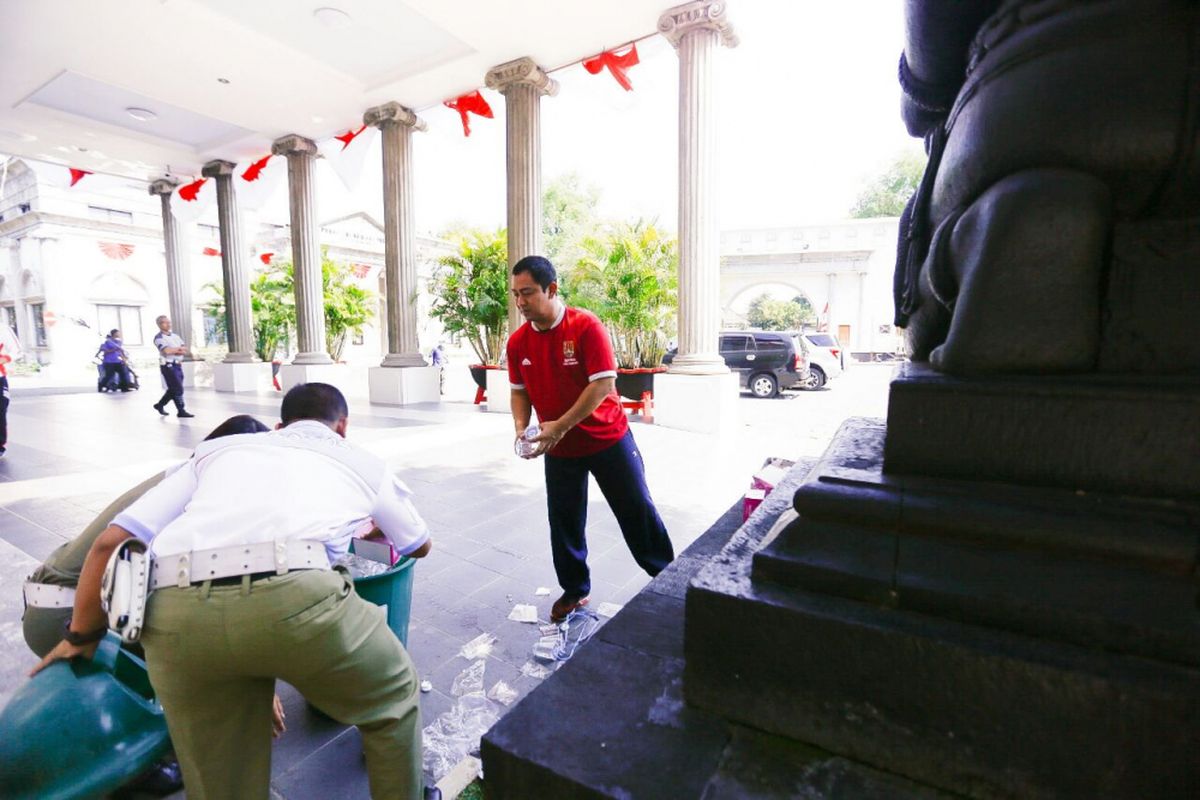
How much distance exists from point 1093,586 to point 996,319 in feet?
1.77

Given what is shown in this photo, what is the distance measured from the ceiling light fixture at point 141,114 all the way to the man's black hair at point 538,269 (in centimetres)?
1322

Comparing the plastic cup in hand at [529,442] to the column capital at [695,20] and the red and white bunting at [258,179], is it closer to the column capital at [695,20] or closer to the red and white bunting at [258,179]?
the column capital at [695,20]

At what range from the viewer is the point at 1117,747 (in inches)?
35.8

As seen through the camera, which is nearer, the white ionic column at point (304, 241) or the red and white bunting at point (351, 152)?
the red and white bunting at point (351, 152)

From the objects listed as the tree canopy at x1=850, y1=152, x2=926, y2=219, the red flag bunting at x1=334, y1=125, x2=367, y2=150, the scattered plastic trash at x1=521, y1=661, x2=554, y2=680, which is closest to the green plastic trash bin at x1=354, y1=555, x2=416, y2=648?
the scattered plastic trash at x1=521, y1=661, x2=554, y2=680

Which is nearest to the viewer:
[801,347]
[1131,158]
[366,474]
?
[1131,158]

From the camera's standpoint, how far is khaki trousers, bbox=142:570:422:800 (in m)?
1.34

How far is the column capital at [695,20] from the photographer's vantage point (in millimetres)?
7350

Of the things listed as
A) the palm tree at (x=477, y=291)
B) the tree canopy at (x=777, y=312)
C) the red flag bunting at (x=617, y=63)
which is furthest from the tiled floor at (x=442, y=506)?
the tree canopy at (x=777, y=312)

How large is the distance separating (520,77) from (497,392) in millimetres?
5099

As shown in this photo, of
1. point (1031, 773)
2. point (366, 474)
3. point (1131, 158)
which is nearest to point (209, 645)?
point (366, 474)

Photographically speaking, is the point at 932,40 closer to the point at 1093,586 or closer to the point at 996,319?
the point at 996,319

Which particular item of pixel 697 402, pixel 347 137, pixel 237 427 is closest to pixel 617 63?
pixel 697 402

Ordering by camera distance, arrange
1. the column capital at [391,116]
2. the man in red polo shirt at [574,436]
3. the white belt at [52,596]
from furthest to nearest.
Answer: the column capital at [391,116] < the man in red polo shirt at [574,436] < the white belt at [52,596]
